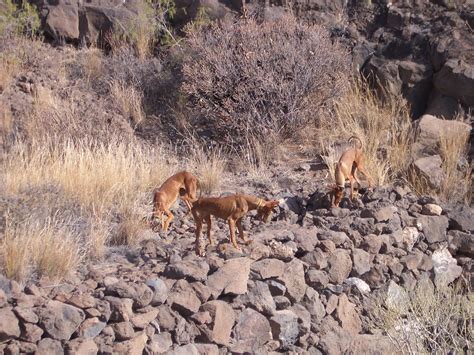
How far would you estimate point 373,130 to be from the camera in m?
11.5

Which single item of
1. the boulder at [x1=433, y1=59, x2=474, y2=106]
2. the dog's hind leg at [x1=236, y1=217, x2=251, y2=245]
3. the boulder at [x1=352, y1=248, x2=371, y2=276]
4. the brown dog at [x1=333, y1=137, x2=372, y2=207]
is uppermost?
the boulder at [x1=433, y1=59, x2=474, y2=106]

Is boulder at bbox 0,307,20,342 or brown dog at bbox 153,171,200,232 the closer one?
boulder at bbox 0,307,20,342

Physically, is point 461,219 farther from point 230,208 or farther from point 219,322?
point 219,322

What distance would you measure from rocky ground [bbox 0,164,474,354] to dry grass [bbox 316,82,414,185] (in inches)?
33.1

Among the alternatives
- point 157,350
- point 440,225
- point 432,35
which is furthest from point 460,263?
point 432,35

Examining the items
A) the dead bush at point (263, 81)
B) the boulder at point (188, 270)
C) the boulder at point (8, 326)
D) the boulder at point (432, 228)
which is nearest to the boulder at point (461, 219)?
the boulder at point (432, 228)

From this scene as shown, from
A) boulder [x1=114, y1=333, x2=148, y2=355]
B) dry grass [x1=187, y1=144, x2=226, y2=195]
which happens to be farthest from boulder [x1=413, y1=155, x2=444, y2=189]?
boulder [x1=114, y1=333, x2=148, y2=355]

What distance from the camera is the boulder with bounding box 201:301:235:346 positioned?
623cm

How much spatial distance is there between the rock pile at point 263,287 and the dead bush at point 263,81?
8.83 feet

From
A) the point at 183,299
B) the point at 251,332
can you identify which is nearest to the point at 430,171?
the point at 251,332

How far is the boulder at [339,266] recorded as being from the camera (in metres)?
7.72

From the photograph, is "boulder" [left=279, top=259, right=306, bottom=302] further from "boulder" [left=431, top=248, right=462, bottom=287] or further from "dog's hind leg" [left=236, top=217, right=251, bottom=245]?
"boulder" [left=431, top=248, right=462, bottom=287]

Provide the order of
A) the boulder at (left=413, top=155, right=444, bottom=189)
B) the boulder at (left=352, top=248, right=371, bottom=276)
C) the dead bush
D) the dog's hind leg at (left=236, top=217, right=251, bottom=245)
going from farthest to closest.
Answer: the dead bush → the boulder at (left=413, top=155, right=444, bottom=189) → the boulder at (left=352, top=248, right=371, bottom=276) → the dog's hind leg at (left=236, top=217, right=251, bottom=245)

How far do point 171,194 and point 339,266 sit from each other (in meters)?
1.77
